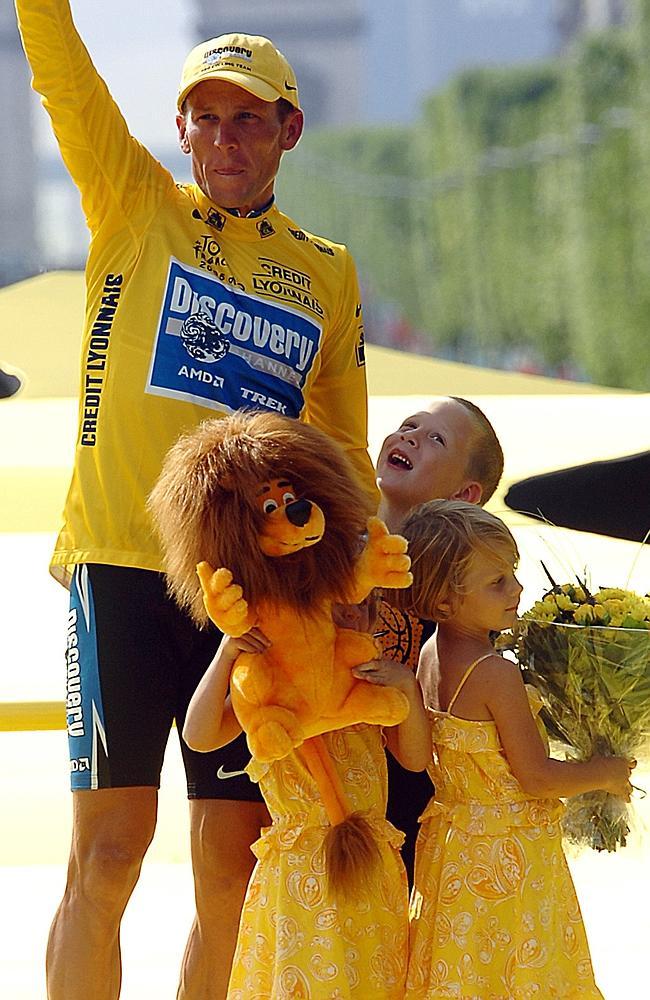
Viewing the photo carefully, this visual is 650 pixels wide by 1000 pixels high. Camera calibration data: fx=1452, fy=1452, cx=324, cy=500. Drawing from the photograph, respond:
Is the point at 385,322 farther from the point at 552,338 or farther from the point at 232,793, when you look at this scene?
the point at 232,793

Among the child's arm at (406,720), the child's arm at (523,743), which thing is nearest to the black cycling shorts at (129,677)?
the child's arm at (406,720)

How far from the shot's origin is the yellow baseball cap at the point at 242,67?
7.63 feet

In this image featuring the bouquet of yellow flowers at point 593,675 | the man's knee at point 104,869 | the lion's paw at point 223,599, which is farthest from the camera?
Answer: the man's knee at point 104,869

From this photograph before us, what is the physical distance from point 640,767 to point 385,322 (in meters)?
18.4

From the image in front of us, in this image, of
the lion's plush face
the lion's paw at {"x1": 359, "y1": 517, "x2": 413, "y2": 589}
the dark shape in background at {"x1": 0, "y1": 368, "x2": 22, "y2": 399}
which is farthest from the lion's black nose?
the dark shape in background at {"x1": 0, "y1": 368, "x2": 22, "y2": 399}

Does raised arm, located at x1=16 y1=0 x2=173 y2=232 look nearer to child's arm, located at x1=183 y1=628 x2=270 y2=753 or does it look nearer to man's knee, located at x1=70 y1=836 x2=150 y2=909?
child's arm, located at x1=183 y1=628 x2=270 y2=753

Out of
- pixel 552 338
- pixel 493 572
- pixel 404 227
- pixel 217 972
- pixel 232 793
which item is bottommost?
pixel 217 972

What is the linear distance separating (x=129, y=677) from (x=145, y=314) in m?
0.58

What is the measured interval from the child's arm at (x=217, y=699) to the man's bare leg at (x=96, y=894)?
0.35m

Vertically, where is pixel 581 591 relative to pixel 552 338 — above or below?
below

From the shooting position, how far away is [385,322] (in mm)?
20391

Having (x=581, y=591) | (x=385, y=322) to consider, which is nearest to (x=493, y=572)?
(x=581, y=591)

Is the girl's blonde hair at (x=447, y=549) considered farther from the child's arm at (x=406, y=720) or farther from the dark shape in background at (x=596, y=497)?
the dark shape in background at (x=596, y=497)

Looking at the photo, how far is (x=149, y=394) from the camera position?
2.30 meters
